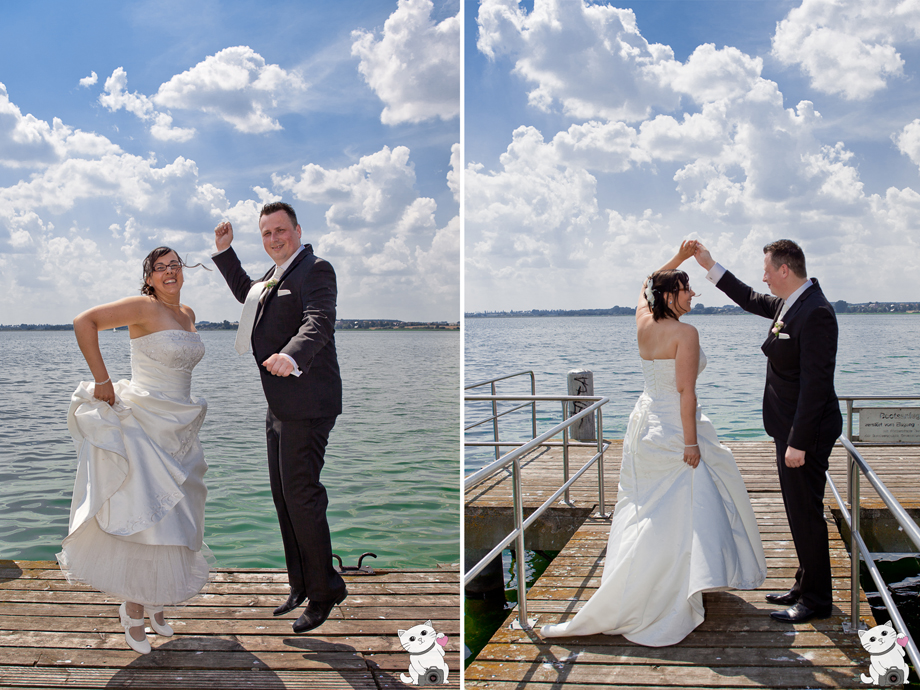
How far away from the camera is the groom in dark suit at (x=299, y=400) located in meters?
2.79

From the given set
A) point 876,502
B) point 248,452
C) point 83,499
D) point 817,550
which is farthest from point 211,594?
point 248,452

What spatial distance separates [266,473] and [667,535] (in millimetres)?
11002

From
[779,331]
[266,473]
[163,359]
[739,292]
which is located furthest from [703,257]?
[266,473]

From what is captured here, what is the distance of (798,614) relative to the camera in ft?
9.89

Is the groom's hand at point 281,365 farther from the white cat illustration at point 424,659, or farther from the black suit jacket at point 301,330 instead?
the white cat illustration at point 424,659

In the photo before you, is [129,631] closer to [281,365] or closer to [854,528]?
[281,365]

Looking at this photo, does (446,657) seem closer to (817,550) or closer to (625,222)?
(817,550)

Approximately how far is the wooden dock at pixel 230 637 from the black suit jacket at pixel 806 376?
1771 mm

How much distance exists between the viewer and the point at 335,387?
2910mm

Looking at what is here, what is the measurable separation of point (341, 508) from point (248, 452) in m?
4.64

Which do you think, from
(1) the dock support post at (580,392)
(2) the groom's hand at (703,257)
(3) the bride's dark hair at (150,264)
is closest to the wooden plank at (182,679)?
(3) the bride's dark hair at (150,264)

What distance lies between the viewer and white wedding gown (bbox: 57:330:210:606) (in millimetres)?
2766

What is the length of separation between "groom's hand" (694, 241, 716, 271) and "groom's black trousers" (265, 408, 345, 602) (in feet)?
6.47

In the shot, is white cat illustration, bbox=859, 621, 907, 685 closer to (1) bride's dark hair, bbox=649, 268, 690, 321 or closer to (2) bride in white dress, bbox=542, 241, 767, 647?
(2) bride in white dress, bbox=542, 241, 767, 647
